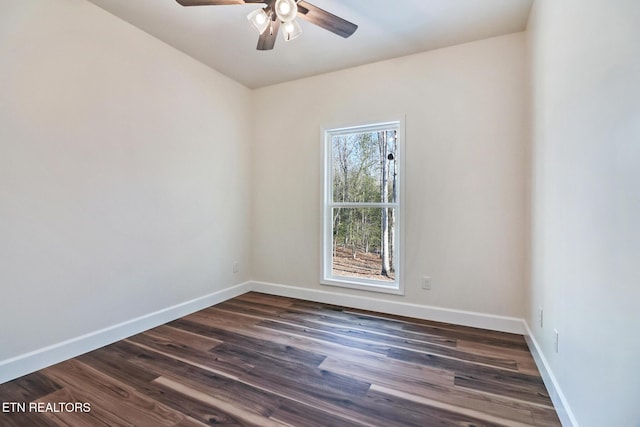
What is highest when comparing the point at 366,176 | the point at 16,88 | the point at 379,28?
the point at 379,28

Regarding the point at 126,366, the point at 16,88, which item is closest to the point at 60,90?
the point at 16,88

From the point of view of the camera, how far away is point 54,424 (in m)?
1.53

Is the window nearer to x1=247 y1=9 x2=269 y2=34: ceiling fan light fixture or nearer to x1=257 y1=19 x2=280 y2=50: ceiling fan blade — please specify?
x1=257 y1=19 x2=280 y2=50: ceiling fan blade

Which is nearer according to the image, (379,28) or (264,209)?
(379,28)

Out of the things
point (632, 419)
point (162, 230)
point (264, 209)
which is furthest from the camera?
point (264, 209)

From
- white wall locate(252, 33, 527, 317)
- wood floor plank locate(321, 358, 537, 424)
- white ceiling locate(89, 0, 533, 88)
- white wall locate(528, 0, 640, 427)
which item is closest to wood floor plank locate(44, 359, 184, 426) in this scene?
wood floor plank locate(321, 358, 537, 424)

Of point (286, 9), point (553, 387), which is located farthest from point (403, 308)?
point (286, 9)

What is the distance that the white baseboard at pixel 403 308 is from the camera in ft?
8.78

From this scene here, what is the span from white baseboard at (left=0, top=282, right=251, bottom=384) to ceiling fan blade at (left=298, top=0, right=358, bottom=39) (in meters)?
2.79

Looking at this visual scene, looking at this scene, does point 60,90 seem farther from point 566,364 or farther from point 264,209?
point 566,364

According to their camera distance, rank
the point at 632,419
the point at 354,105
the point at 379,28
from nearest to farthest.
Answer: the point at 632,419
the point at 379,28
the point at 354,105

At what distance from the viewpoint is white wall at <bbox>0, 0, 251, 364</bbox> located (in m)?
1.94

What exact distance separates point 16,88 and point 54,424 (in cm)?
202

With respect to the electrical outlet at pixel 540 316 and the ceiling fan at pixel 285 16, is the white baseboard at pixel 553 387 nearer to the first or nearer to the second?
the electrical outlet at pixel 540 316
